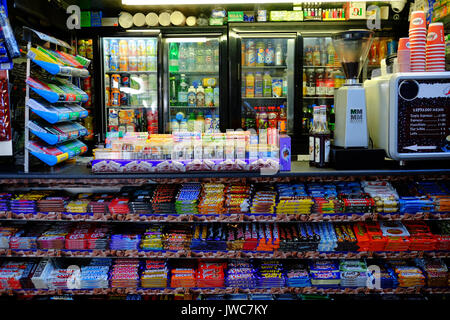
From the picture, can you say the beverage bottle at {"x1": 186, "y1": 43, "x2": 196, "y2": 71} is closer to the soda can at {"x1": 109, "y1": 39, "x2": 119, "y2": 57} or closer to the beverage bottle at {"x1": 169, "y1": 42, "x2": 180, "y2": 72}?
the beverage bottle at {"x1": 169, "y1": 42, "x2": 180, "y2": 72}

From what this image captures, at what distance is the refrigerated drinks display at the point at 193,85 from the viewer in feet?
17.2

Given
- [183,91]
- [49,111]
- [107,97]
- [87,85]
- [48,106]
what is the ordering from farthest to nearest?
[183,91] → [107,97] → [87,85] → [48,106] → [49,111]

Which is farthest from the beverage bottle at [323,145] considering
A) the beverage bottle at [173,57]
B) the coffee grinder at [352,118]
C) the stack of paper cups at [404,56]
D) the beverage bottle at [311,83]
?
the beverage bottle at [173,57]

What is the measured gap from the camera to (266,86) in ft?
17.1

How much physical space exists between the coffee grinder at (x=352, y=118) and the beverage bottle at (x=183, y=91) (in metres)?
2.74

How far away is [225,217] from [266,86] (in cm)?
286

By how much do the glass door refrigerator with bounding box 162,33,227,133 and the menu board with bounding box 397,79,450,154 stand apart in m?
2.69

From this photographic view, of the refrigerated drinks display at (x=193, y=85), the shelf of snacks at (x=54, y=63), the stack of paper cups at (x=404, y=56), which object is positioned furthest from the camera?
the refrigerated drinks display at (x=193, y=85)

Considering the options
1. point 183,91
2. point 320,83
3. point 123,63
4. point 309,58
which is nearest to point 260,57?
point 309,58

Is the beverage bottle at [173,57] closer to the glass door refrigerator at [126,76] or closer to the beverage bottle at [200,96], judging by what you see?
the glass door refrigerator at [126,76]

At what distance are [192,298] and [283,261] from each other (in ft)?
2.25

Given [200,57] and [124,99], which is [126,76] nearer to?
[124,99]

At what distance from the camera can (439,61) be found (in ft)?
9.10

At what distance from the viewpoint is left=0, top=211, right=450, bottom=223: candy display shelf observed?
2.73 m
